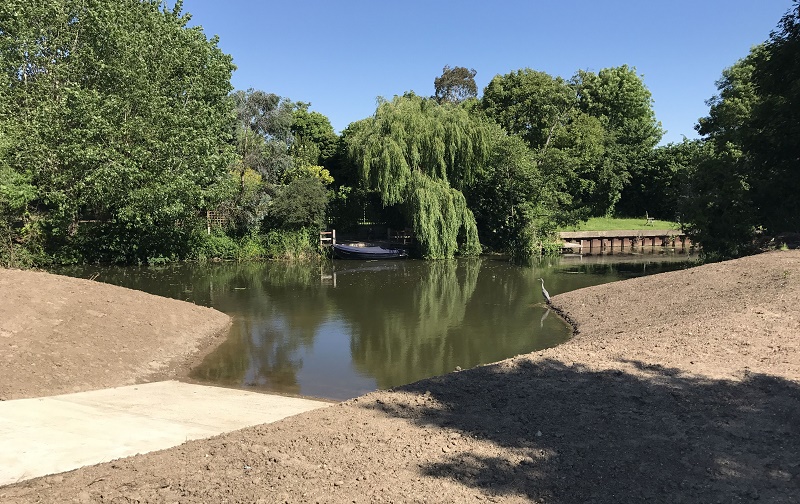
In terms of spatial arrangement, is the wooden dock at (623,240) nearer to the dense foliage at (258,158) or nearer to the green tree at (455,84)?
the dense foliage at (258,158)

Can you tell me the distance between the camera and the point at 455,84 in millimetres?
58500

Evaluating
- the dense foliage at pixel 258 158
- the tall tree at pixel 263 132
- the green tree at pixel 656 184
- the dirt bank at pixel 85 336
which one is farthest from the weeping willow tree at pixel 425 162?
the green tree at pixel 656 184

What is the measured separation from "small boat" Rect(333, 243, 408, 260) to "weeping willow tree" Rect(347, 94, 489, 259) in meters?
1.83

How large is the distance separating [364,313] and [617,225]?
30536 millimetres

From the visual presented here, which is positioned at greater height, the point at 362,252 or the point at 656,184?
the point at 656,184

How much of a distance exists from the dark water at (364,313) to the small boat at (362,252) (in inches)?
32.4

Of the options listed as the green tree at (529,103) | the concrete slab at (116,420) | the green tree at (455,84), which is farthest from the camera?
the green tree at (455,84)

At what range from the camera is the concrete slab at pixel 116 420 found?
5.62 meters

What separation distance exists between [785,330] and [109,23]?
78.3 ft

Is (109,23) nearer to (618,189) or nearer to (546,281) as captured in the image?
(546,281)

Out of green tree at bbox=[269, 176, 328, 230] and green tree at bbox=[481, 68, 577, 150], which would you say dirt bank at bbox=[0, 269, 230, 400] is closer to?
green tree at bbox=[269, 176, 328, 230]

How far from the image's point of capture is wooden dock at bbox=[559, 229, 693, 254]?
36.0m

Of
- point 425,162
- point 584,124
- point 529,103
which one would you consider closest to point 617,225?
point 584,124

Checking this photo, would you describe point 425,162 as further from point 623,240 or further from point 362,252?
point 623,240
